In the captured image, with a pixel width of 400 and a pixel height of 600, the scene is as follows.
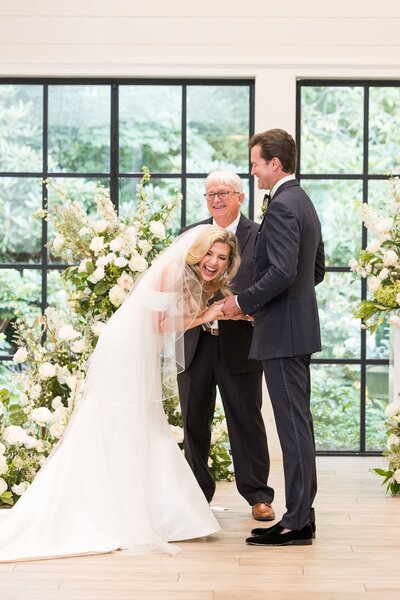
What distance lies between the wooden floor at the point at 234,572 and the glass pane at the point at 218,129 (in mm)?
3078

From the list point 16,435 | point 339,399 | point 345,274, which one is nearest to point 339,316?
point 345,274

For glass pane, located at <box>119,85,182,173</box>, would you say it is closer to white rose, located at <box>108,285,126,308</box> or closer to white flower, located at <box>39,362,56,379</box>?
white rose, located at <box>108,285,126,308</box>

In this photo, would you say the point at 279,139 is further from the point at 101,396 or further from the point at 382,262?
the point at 382,262

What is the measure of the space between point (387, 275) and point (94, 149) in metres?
2.45

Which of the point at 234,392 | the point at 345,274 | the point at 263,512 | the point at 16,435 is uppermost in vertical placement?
the point at 345,274

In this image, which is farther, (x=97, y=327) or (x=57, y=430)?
(x=97, y=327)

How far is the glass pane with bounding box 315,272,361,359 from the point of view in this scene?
23.4 ft

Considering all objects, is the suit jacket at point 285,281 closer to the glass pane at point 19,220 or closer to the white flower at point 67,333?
the white flower at point 67,333

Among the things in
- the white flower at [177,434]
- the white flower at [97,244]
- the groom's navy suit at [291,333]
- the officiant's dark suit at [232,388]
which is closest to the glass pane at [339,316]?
the white flower at [177,434]

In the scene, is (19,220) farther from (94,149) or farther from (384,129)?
(384,129)

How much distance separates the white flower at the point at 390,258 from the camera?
5680 mm

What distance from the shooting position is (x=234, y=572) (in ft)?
12.7

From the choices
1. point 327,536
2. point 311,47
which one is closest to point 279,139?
point 327,536

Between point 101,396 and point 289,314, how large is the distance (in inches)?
34.8
